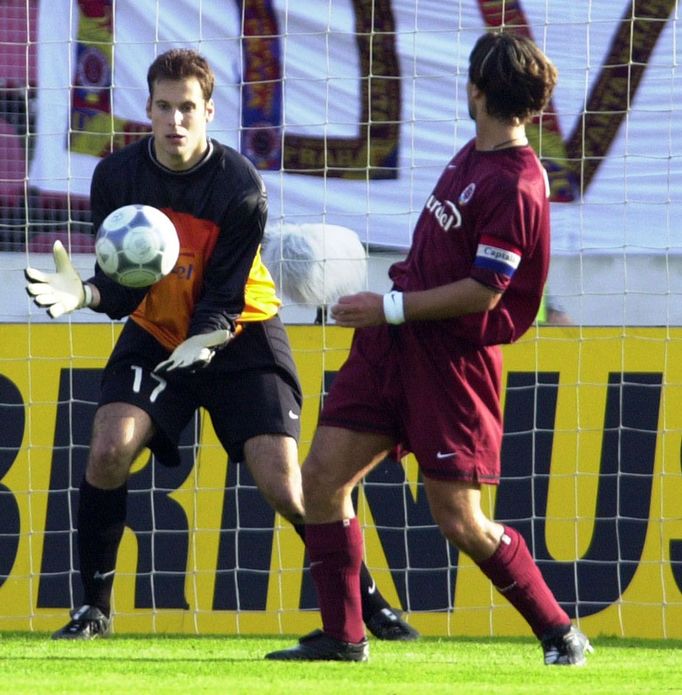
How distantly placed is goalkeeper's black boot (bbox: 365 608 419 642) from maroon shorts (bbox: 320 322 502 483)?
121cm

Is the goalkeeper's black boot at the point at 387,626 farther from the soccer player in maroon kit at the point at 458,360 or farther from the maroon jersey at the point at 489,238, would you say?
the maroon jersey at the point at 489,238

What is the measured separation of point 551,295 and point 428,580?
52.7 inches

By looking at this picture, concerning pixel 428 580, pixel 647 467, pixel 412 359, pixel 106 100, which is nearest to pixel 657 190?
pixel 647 467

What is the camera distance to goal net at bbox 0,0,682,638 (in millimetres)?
6562

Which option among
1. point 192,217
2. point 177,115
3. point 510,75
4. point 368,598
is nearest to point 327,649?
point 368,598

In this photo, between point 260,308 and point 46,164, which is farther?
point 46,164

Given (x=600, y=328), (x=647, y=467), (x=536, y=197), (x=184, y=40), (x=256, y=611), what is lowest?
(x=256, y=611)

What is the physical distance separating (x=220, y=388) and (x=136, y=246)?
0.65 meters

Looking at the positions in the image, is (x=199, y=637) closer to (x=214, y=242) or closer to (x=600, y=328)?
(x=214, y=242)

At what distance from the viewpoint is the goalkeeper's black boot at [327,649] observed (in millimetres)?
4520

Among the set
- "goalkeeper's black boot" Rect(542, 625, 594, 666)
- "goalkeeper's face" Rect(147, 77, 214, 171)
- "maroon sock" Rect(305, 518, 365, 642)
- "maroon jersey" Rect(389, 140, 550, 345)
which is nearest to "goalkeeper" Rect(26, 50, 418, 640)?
"goalkeeper's face" Rect(147, 77, 214, 171)

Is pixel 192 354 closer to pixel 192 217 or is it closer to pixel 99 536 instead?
pixel 192 217

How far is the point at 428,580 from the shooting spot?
659 centimetres

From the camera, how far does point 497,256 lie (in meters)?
4.26
